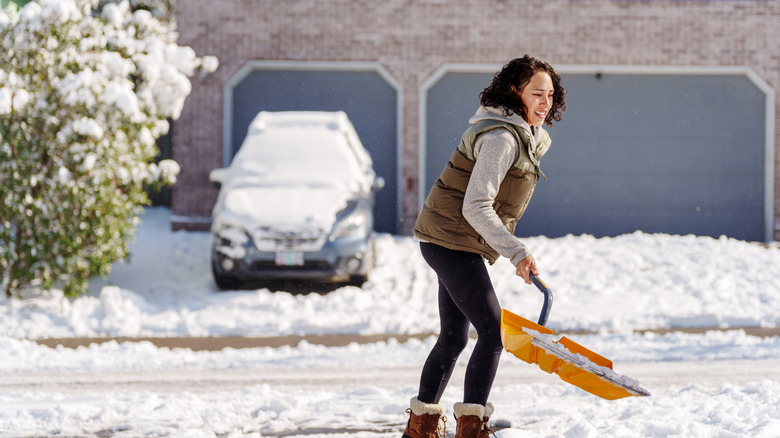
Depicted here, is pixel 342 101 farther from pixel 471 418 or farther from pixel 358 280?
pixel 471 418

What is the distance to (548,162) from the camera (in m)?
15.7

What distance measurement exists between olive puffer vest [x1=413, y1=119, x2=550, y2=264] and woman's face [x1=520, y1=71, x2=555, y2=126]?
12cm

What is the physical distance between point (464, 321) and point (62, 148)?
24.6 feet

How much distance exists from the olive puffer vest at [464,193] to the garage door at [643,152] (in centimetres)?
1184

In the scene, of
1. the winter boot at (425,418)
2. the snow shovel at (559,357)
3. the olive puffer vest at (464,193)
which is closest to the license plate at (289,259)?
the winter boot at (425,418)

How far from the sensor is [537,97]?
3809 millimetres

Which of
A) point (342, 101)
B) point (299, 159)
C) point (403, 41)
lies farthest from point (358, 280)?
point (403, 41)

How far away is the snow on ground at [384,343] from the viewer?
5016 millimetres

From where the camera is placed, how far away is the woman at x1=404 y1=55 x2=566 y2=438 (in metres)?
3.66


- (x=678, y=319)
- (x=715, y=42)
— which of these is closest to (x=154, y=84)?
(x=678, y=319)

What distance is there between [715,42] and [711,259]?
4.90 meters

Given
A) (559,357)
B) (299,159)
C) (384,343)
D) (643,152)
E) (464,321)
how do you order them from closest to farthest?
(559,357) → (464,321) → (384,343) → (299,159) → (643,152)

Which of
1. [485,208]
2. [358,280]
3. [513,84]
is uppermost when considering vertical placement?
[513,84]

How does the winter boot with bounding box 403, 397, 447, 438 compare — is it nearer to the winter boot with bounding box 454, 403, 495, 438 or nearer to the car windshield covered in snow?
the winter boot with bounding box 454, 403, 495, 438
